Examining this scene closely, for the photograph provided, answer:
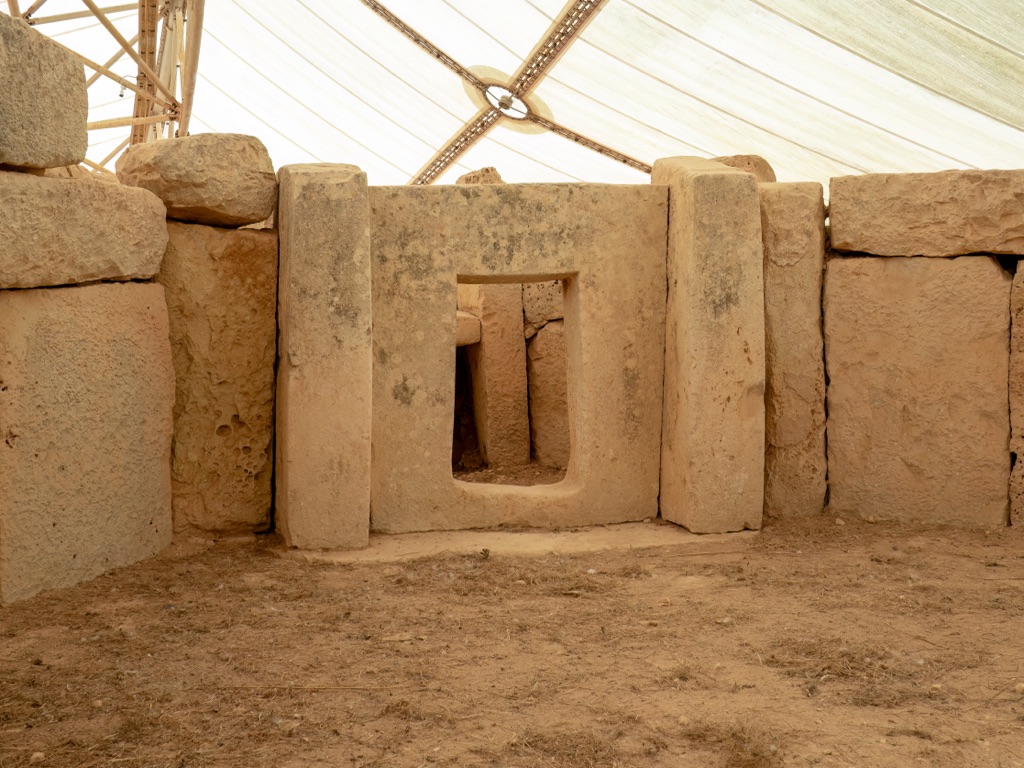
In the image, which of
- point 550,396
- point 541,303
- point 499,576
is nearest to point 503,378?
point 550,396

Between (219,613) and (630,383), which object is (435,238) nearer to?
(630,383)

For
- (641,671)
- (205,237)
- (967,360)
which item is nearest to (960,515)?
(967,360)

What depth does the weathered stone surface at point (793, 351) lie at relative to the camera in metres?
5.24

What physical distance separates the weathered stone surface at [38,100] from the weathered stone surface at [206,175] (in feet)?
2.01

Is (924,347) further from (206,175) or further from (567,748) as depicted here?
(206,175)

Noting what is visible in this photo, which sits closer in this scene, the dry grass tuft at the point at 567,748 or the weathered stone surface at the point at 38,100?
the dry grass tuft at the point at 567,748

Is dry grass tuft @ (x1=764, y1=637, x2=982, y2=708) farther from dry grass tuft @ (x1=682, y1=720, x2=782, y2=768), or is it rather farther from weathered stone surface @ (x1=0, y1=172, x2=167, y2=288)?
weathered stone surface @ (x1=0, y1=172, x2=167, y2=288)

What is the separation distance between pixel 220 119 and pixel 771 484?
7945 mm

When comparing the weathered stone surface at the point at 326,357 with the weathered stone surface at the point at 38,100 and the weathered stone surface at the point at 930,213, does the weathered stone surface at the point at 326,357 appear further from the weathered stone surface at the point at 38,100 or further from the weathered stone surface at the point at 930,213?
the weathered stone surface at the point at 930,213

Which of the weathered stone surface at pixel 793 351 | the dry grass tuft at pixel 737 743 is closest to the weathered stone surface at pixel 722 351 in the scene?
the weathered stone surface at pixel 793 351

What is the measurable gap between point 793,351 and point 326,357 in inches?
89.2

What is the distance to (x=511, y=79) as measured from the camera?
7871 millimetres

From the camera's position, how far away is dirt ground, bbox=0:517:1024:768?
109 inches

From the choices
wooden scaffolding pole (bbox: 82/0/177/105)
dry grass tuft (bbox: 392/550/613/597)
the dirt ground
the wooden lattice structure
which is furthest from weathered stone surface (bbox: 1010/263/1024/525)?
the wooden lattice structure
